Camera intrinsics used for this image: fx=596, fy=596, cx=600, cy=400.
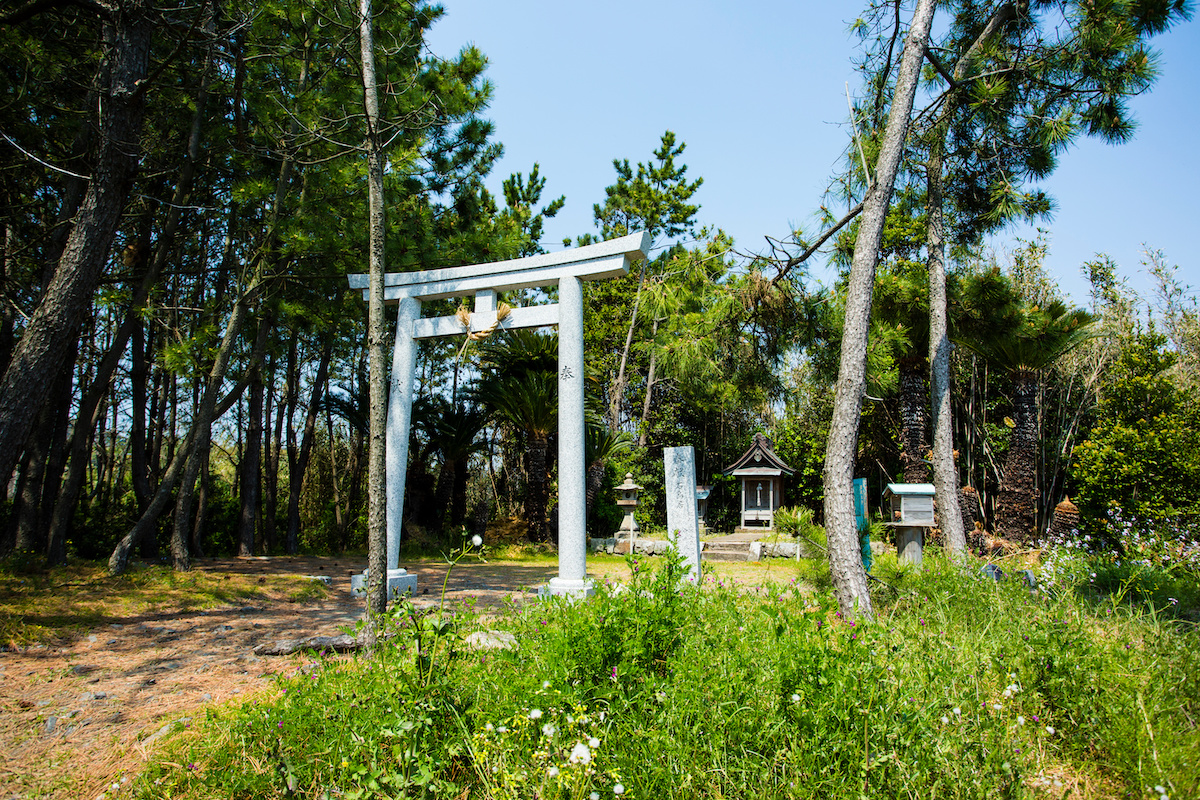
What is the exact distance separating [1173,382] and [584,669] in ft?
39.1

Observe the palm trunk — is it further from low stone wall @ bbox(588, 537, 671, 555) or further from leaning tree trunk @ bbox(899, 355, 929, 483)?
leaning tree trunk @ bbox(899, 355, 929, 483)

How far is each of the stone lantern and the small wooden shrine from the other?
87.4 inches

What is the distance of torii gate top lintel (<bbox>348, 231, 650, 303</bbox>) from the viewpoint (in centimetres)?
599

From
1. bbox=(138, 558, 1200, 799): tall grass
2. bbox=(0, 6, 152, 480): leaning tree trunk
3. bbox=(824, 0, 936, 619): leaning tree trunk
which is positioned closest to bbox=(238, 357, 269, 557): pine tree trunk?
bbox=(0, 6, 152, 480): leaning tree trunk

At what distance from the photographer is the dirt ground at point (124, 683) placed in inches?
92.4

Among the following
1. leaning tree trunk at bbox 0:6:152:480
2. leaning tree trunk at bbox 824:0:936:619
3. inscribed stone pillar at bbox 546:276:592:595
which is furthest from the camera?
inscribed stone pillar at bbox 546:276:592:595

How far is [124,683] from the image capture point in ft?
10.7

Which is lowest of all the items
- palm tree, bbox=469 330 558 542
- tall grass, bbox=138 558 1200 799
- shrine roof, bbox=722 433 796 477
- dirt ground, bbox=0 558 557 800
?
dirt ground, bbox=0 558 557 800

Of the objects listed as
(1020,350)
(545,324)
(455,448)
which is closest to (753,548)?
(1020,350)

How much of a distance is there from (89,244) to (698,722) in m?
5.59

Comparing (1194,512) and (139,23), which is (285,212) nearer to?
(139,23)

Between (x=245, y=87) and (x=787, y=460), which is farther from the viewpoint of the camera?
(x=787, y=460)

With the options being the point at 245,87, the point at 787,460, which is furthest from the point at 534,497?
the point at 245,87

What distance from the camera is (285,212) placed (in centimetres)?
736
